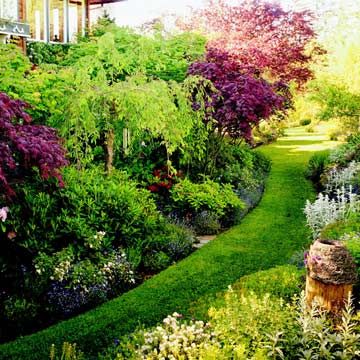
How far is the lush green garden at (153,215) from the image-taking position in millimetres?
4520

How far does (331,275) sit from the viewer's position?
458 cm

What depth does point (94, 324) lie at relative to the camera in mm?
5734

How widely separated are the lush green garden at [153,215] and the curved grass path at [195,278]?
0.09ft

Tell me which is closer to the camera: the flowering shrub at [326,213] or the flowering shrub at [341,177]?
the flowering shrub at [326,213]

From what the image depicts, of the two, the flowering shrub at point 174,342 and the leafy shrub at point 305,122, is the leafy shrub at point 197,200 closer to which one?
the flowering shrub at point 174,342

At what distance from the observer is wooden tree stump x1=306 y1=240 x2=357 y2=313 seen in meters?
4.60

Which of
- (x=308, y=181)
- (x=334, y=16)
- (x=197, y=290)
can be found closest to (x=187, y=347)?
(x=197, y=290)

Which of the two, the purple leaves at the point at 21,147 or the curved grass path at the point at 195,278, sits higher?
the purple leaves at the point at 21,147

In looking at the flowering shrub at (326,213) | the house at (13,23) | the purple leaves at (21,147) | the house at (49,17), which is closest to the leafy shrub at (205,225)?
the flowering shrub at (326,213)

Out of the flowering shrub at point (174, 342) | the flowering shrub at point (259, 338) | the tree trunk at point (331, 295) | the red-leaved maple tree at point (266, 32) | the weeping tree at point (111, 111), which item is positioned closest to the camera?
the flowering shrub at point (259, 338)

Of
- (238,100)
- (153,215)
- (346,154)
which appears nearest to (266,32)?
(346,154)

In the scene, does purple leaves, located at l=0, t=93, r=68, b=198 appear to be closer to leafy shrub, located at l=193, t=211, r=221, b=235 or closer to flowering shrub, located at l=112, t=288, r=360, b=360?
flowering shrub, located at l=112, t=288, r=360, b=360

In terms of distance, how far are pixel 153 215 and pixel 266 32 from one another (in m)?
9.41

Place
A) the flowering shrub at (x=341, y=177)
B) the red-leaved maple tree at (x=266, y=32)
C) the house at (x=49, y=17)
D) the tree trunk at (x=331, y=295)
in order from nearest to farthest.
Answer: the tree trunk at (x=331, y=295) → the flowering shrub at (x=341, y=177) → the house at (x=49, y=17) → the red-leaved maple tree at (x=266, y=32)
